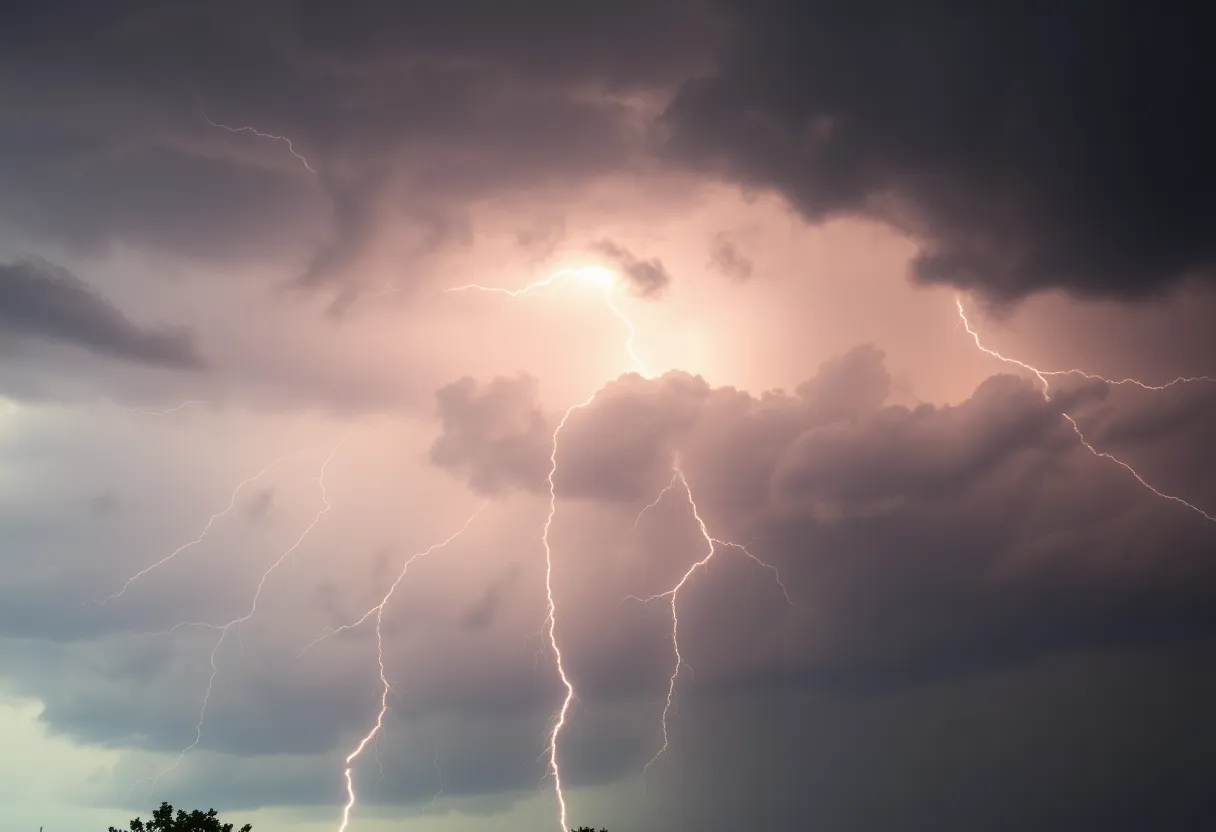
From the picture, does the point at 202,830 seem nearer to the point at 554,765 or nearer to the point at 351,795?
the point at 351,795

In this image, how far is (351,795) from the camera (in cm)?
4628

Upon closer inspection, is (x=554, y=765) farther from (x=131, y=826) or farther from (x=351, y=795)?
(x=131, y=826)

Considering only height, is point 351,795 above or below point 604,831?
above

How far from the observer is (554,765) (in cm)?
4600

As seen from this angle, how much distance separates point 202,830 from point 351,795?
390 inches

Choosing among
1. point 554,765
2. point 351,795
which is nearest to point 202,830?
point 351,795

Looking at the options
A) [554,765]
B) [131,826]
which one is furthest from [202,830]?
[554,765]

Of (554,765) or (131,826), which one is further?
(554,765)

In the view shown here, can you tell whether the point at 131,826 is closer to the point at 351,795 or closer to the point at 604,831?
the point at 351,795

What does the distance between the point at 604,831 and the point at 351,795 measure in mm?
13927

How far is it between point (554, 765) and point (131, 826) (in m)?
19.9

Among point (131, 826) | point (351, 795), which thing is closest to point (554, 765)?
point (351, 795)

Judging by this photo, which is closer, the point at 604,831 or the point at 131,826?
the point at 131,826

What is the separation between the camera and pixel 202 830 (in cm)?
3750
